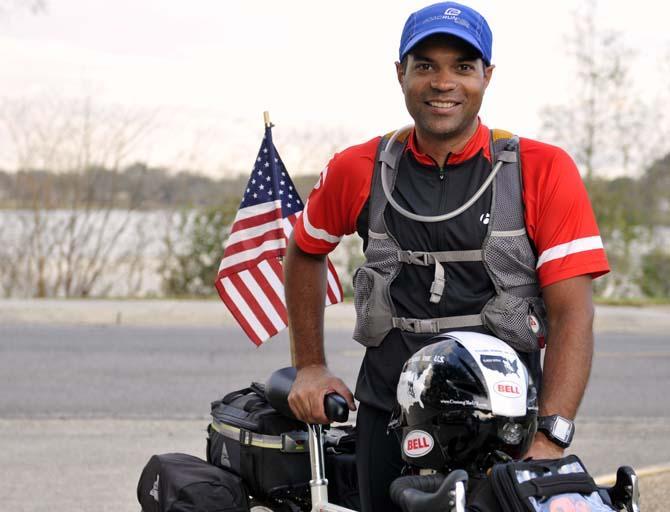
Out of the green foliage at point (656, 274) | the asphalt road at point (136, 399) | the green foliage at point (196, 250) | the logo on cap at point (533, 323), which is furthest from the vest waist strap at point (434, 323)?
the green foliage at point (656, 274)

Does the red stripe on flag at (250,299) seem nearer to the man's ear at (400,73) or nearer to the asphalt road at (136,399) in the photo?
the asphalt road at (136,399)

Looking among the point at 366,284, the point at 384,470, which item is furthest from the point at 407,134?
the point at 384,470

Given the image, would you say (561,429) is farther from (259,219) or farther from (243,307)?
(259,219)

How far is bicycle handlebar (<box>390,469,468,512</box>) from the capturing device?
2.34m

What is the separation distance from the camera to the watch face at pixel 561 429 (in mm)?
2738

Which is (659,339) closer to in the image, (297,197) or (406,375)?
(297,197)

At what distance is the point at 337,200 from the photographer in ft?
10.8

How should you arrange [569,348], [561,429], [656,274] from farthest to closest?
[656,274]
[569,348]
[561,429]

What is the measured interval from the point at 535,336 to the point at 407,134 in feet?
2.27

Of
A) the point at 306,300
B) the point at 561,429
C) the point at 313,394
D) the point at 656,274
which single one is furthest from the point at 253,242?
the point at 656,274

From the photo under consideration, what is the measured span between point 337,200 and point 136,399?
6.10 m

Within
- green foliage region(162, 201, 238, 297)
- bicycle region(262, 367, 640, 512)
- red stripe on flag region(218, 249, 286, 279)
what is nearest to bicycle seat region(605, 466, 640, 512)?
bicycle region(262, 367, 640, 512)

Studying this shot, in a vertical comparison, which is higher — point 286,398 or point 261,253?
point 261,253

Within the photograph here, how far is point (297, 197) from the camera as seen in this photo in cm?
601
